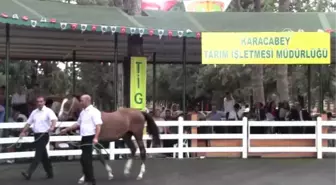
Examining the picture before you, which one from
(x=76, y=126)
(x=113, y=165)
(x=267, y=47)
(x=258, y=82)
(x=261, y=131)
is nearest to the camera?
(x=76, y=126)

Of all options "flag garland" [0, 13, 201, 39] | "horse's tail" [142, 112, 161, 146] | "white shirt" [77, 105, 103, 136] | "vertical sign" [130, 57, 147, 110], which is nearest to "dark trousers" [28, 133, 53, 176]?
"white shirt" [77, 105, 103, 136]

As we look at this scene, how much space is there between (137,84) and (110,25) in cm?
190

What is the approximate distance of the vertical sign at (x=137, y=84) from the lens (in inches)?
524

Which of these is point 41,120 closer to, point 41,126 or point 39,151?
point 41,126

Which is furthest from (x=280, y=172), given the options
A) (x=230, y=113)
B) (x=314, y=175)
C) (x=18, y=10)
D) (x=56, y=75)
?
(x=56, y=75)

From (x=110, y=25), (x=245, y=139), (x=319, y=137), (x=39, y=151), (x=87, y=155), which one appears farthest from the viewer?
(x=319, y=137)

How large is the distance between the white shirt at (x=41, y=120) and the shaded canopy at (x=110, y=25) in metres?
2.23

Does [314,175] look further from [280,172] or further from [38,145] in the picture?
[38,145]

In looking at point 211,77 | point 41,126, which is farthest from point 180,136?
point 211,77

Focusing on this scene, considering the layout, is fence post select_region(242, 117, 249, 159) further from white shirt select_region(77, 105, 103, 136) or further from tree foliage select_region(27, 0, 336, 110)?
tree foliage select_region(27, 0, 336, 110)

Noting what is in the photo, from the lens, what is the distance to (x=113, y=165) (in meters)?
11.7

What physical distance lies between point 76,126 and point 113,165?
289 centimetres

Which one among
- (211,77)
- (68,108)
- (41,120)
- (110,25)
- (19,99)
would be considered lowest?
(41,120)

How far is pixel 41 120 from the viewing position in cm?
974
